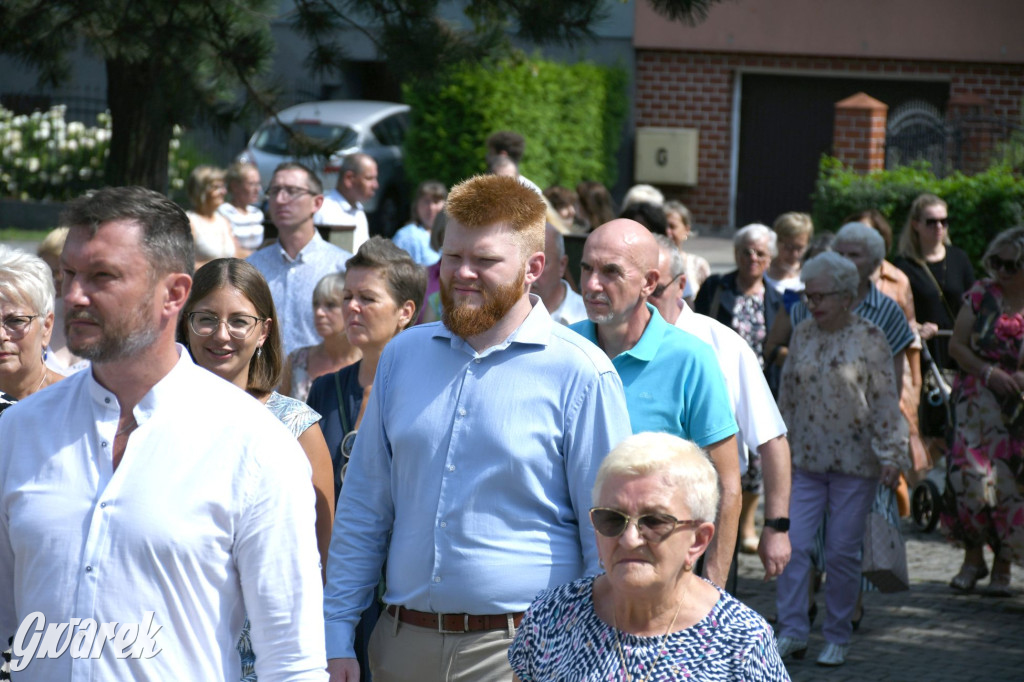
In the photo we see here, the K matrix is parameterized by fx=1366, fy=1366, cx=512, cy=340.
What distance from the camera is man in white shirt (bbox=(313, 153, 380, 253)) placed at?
10.1 m

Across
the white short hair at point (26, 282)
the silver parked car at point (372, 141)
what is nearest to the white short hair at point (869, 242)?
the white short hair at point (26, 282)

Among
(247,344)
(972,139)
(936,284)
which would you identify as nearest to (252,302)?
(247,344)

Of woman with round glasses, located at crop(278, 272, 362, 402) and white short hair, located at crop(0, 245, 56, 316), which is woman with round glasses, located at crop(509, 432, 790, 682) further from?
woman with round glasses, located at crop(278, 272, 362, 402)

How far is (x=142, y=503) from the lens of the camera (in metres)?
2.55

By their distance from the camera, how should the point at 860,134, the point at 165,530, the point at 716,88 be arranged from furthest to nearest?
the point at 716,88
the point at 860,134
the point at 165,530

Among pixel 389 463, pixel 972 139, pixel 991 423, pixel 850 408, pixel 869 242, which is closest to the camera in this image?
pixel 389 463

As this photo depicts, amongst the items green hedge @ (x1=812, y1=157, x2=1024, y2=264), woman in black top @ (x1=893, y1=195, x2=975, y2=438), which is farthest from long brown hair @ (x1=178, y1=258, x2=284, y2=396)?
green hedge @ (x1=812, y1=157, x2=1024, y2=264)

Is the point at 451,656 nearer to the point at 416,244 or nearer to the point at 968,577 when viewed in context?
the point at 968,577

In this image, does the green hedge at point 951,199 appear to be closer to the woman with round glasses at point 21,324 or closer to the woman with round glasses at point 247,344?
the woman with round glasses at point 247,344

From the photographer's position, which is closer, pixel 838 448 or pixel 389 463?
pixel 389 463

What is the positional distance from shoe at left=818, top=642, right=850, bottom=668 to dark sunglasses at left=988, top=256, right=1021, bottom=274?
7.76 ft

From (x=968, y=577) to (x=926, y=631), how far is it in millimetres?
902

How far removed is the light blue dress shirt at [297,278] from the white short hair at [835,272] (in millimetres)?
2479

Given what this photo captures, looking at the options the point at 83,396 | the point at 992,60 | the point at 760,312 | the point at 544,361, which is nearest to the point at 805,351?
the point at 760,312
